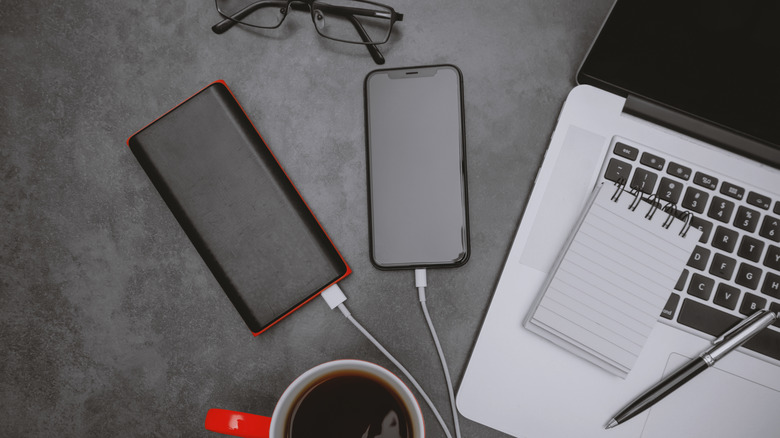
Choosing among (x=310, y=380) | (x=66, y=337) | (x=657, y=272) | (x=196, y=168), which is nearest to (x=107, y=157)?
(x=196, y=168)

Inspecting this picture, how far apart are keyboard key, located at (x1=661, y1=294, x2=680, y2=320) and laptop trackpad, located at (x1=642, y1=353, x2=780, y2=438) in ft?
0.17

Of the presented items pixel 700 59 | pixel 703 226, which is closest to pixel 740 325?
pixel 703 226

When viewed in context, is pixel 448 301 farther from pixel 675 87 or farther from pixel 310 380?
pixel 675 87

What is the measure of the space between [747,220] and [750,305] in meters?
0.11

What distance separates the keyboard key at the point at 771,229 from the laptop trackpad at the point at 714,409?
A: 0.19 m

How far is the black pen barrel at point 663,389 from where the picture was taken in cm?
54

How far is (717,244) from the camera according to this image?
22.0 inches

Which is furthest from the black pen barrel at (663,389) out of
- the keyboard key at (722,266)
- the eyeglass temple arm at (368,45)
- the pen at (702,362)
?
the eyeglass temple arm at (368,45)

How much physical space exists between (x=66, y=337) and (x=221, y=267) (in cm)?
26

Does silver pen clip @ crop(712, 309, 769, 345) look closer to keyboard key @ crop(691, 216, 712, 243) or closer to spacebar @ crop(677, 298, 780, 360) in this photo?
spacebar @ crop(677, 298, 780, 360)

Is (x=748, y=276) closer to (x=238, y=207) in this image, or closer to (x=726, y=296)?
(x=726, y=296)

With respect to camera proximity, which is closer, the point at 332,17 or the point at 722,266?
the point at 722,266

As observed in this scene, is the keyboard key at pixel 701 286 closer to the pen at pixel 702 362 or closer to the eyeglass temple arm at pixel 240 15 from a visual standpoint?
the pen at pixel 702 362

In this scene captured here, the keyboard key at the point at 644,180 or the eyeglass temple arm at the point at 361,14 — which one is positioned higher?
the eyeglass temple arm at the point at 361,14
